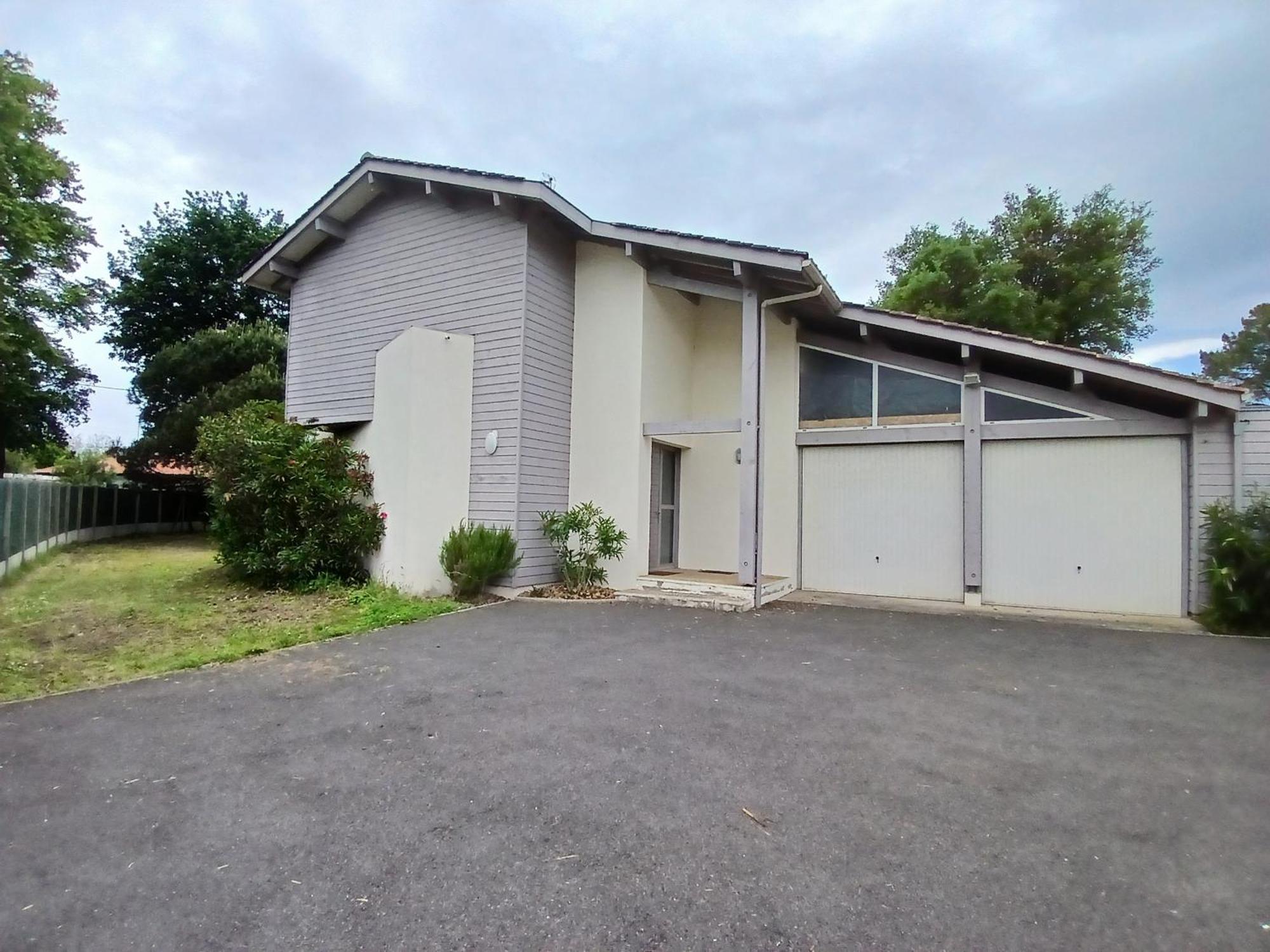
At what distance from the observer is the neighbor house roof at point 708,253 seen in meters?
7.71

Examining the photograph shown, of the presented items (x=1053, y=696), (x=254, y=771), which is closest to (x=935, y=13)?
(x=1053, y=696)

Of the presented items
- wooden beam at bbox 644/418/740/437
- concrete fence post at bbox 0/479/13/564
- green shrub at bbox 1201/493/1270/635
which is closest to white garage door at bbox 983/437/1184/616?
green shrub at bbox 1201/493/1270/635

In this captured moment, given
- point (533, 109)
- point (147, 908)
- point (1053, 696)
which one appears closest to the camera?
point (147, 908)

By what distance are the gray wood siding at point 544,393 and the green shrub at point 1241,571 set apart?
7.94 m

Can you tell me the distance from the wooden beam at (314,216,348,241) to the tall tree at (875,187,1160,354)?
15199 mm

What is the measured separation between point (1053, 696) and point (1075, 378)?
16.1 feet

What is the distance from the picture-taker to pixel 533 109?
13.9 metres

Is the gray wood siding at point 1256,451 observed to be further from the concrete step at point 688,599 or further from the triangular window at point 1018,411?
the concrete step at point 688,599

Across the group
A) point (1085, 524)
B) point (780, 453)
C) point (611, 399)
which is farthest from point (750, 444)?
point (1085, 524)

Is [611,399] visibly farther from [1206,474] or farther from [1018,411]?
[1206,474]

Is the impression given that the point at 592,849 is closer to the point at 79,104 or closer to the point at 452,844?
the point at 452,844

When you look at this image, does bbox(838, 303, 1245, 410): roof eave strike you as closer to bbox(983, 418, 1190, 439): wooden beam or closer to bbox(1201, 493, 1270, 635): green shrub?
bbox(983, 418, 1190, 439): wooden beam

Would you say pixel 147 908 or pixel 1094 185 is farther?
pixel 1094 185

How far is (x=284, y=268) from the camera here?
11.9m
